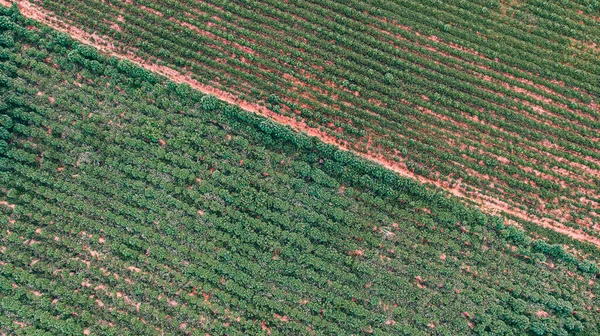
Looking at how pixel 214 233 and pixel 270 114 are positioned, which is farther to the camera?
pixel 270 114

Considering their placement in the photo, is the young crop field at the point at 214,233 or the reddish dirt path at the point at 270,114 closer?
the young crop field at the point at 214,233

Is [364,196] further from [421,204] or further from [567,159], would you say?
[567,159]

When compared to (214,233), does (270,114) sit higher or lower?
higher

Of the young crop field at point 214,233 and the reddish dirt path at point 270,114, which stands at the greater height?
the reddish dirt path at point 270,114

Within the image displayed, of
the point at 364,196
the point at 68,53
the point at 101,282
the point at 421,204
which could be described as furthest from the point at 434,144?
the point at 68,53
